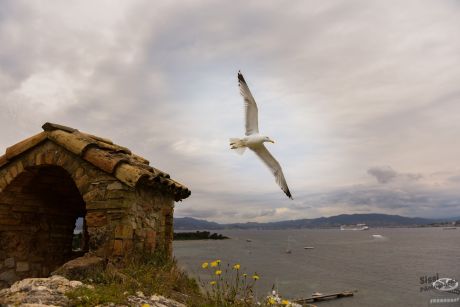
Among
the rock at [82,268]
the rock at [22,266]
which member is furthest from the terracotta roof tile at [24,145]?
the rock at [82,268]

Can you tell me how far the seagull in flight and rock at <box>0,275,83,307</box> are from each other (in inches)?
170

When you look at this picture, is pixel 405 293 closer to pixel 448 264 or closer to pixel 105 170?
pixel 448 264

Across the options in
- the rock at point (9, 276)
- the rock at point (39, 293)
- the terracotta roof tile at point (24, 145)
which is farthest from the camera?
the rock at point (9, 276)

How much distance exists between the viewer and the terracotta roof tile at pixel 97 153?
6855 millimetres

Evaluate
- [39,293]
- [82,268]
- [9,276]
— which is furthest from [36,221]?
[39,293]

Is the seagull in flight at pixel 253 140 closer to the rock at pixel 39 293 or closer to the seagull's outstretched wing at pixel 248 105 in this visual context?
the seagull's outstretched wing at pixel 248 105

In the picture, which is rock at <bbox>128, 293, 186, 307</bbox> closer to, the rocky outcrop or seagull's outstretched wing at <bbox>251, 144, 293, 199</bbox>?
the rocky outcrop

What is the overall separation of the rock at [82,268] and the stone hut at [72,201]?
0.72 ft

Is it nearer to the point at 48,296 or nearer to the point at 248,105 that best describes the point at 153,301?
the point at 48,296

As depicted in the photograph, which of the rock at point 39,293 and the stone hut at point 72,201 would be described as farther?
the stone hut at point 72,201

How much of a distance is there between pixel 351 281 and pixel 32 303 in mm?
44883

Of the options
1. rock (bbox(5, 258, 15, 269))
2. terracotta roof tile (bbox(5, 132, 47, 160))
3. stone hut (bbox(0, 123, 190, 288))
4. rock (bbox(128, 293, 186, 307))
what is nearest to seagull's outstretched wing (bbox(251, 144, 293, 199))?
stone hut (bbox(0, 123, 190, 288))

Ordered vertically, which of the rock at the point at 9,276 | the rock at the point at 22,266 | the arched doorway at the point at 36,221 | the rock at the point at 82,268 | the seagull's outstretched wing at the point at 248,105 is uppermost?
the seagull's outstretched wing at the point at 248,105

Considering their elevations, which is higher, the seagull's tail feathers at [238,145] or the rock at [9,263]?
the seagull's tail feathers at [238,145]
